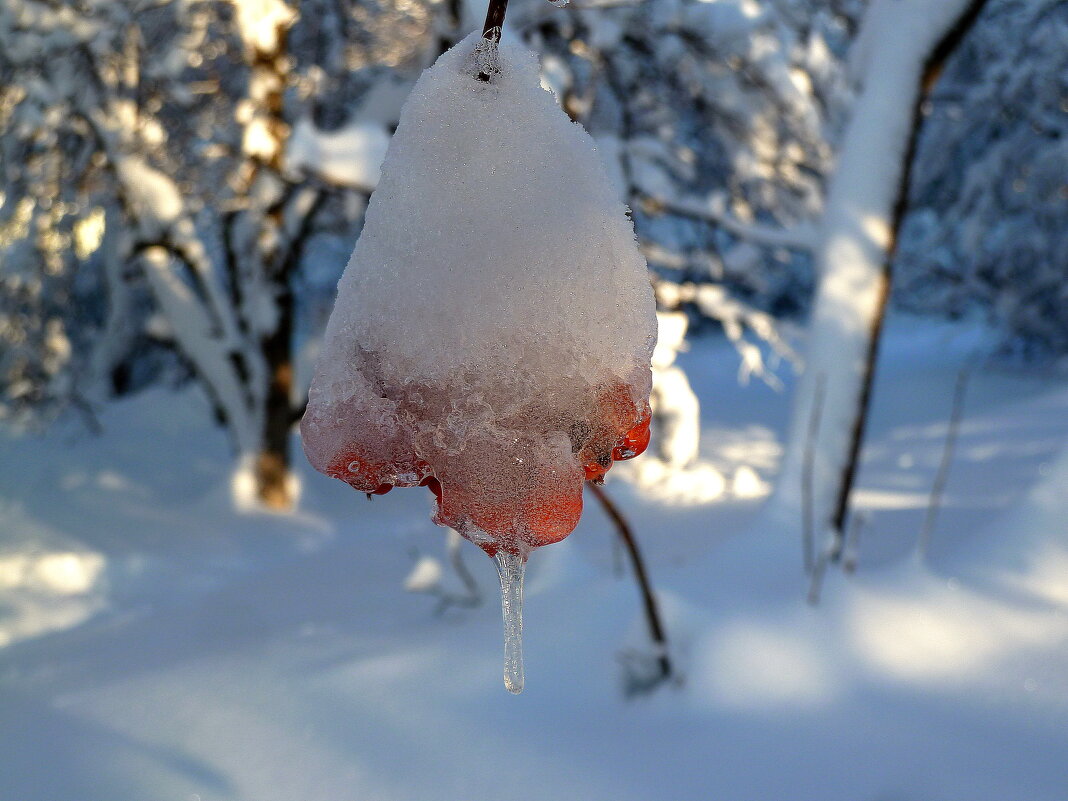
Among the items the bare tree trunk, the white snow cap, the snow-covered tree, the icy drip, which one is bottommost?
the bare tree trunk

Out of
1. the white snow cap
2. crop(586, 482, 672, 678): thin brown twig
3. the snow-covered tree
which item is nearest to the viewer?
the white snow cap

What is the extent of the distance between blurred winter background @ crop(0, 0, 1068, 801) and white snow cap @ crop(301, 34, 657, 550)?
121 centimetres

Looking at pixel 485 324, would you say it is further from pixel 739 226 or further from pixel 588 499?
pixel 588 499

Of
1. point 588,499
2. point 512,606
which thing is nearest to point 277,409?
point 588,499

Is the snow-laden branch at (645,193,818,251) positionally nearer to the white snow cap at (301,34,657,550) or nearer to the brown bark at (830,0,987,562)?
the brown bark at (830,0,987,562)

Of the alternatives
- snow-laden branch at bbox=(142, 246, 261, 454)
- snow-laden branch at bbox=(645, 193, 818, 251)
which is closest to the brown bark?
snow-laden branch at bbox=(645, 193, 818, 251)

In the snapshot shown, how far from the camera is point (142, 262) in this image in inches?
225

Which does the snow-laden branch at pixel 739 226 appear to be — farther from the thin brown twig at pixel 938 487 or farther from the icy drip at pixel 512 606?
the icy drip at pixel 512 606

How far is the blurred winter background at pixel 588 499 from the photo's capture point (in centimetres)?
173

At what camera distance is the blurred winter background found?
1.73m

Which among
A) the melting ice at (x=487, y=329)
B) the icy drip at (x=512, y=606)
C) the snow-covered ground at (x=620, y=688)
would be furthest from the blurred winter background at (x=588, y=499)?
the melting ice at (x=487, y=329)

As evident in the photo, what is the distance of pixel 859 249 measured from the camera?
114 inches

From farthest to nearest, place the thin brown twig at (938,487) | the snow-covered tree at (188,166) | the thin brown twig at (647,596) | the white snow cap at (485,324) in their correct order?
the snow-covered tree at (188,166), the thin brown twig at (938,487), the thin brown twig at (647,596), the white snow cap at (485,324)

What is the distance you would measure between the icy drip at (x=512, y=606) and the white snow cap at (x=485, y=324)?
2 centimetres
